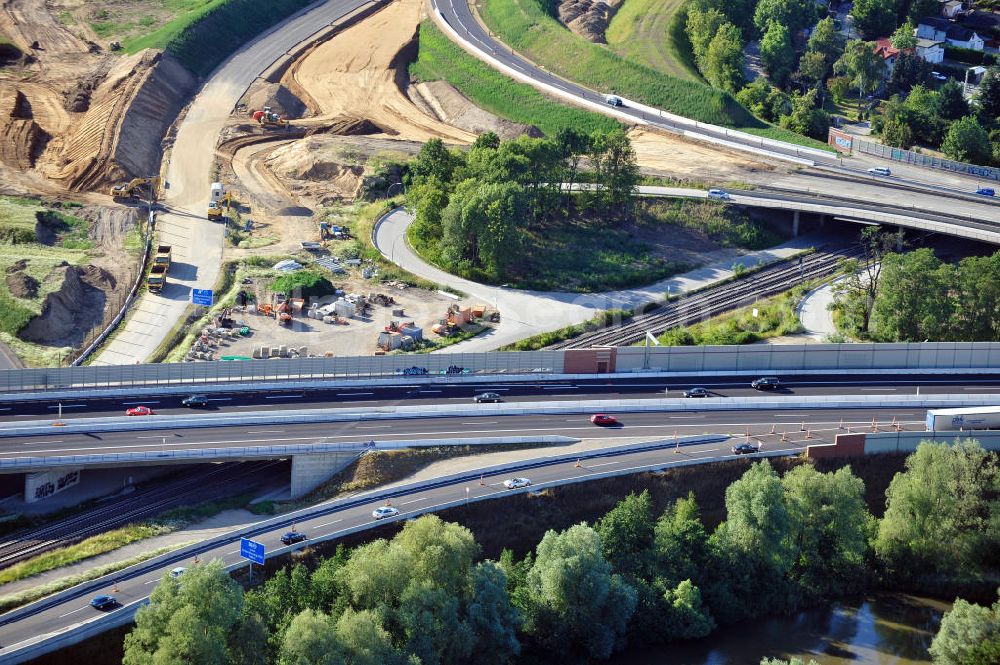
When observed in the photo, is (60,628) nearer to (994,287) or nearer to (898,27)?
(994,287)

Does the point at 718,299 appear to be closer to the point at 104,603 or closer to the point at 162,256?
the point at 162,256

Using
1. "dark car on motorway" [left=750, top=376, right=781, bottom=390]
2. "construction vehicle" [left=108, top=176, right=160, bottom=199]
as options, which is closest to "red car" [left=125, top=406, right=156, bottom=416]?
"dark car on motorway" [left=750, top=376, right=781, bottom=390]

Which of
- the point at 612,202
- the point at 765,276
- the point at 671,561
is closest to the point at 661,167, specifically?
the point at 612,202

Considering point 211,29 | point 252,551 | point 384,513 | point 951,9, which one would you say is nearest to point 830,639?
point 384,513

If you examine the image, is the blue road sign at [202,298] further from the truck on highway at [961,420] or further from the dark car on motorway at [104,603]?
the truck on highway at [961,420]

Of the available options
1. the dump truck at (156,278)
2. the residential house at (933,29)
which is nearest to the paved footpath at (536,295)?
the dump truck at (156,278)
